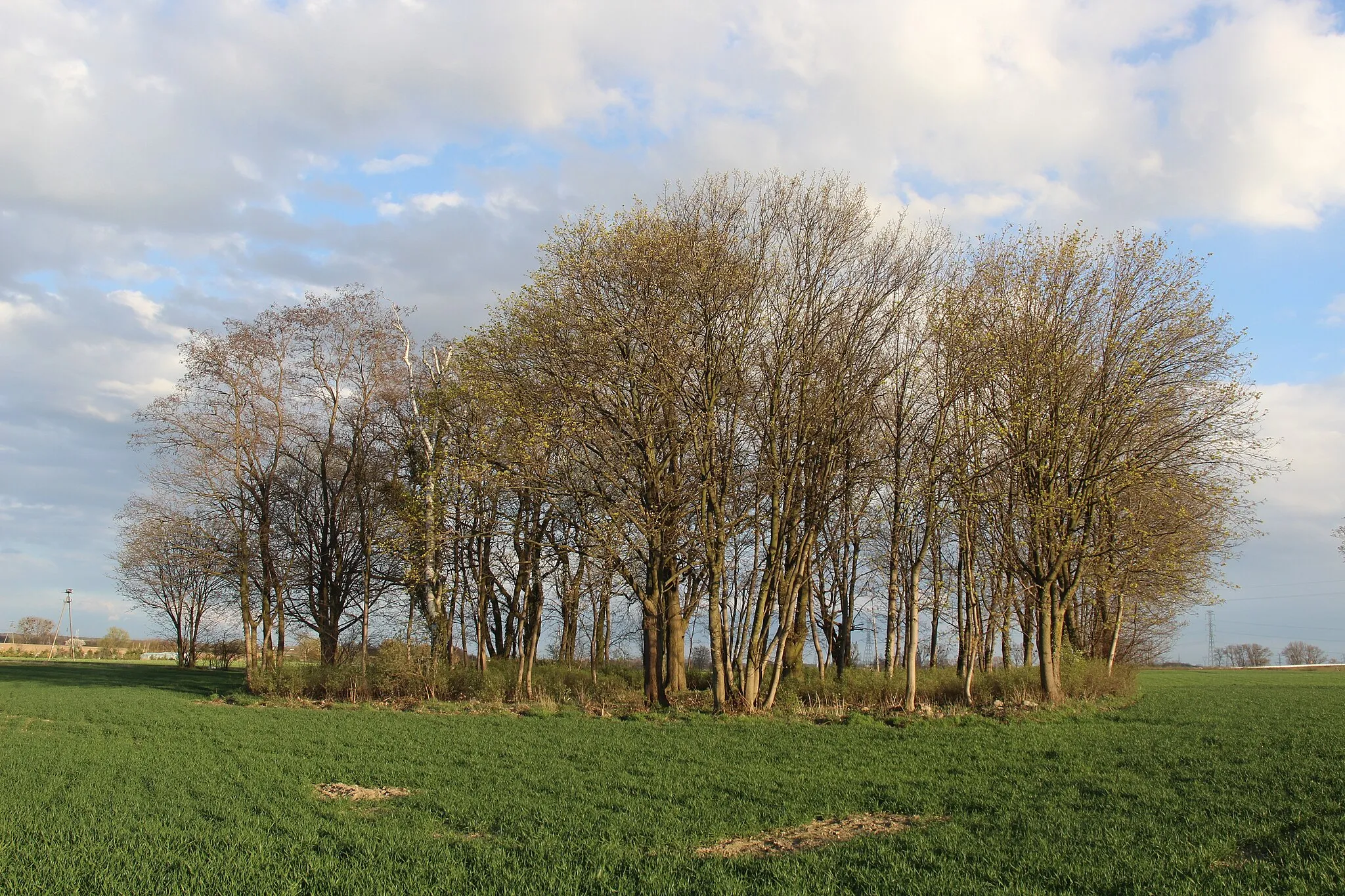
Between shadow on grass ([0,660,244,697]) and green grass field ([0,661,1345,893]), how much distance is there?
17162mm

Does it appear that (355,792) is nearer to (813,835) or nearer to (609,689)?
(813,835)

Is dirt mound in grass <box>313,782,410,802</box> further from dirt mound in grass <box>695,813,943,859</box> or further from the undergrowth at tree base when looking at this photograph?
the undergrowth at tree base

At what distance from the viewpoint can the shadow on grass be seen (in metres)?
35.3

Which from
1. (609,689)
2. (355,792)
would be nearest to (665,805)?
(355,792)

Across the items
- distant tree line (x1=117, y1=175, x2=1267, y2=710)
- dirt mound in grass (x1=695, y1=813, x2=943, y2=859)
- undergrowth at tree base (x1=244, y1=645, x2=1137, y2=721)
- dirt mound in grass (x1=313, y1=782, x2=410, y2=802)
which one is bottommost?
undergrowth at tree base (x1=244, y1=645, x2=1137, y2=721)

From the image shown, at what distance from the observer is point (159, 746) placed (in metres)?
16.2

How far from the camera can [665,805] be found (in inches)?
419

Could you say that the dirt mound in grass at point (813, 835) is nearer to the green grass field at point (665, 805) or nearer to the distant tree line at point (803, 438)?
the green grass field at point (665, 805)

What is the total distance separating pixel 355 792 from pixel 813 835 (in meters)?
6.46

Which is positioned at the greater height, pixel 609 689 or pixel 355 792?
pixel 355 792

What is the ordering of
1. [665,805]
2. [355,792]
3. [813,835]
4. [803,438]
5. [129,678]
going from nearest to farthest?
[813,835] < [665,805] < [355,792] < [803,438] < [129,678]

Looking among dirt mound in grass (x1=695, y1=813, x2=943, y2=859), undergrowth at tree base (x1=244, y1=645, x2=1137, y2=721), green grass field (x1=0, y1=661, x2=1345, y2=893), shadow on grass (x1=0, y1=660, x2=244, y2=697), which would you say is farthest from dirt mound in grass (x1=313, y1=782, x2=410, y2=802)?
shadow on grass (x1=0, y1=660, x2=244, y2=697)

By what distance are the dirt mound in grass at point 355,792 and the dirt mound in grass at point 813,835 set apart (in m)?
5.14

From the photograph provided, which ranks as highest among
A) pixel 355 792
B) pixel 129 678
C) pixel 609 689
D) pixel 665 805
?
pixel 665 805
